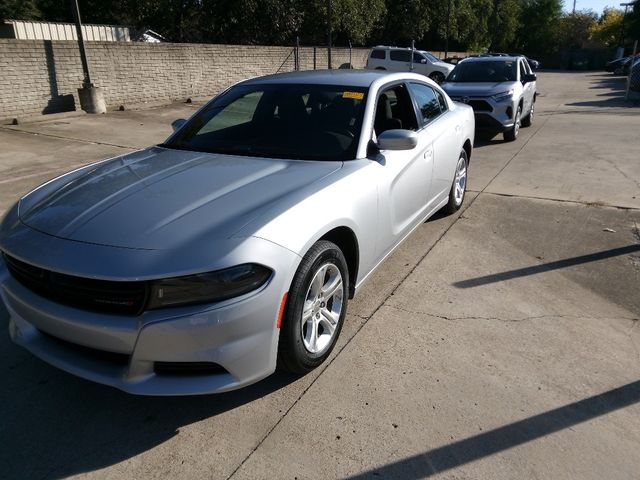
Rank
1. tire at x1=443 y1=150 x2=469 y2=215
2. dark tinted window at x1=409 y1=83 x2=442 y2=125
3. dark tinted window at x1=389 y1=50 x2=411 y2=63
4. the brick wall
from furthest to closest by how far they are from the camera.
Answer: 1. dark tinted window at x1=389 y1=50 x2=411 y2=63
2. the brick wall
3. tire at x1=443 y1=150 x2=469 y2=215
4. dark tinted window at x1=409 y1=83 x2=442 y2=125

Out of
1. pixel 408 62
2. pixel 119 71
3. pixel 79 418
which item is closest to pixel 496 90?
pixel 79 418

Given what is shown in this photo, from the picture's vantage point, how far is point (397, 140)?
3.38 m

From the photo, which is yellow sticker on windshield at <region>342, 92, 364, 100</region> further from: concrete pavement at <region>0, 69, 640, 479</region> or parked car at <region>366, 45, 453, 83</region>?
parked car at <region>366, 45, 453, 83</region>

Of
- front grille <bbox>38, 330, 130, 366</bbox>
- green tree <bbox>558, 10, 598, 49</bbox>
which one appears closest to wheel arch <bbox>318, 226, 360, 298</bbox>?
front grille <bbox>38, 330, 130, 366</bbox>

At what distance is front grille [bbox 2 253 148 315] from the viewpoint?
2230 mm

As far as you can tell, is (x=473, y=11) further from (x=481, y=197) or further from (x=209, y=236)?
(x=209, y=236)

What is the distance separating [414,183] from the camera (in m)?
4.03

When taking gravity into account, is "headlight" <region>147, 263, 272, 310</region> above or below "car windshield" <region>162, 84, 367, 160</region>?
below

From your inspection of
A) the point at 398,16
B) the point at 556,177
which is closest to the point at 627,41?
the point at 398,16

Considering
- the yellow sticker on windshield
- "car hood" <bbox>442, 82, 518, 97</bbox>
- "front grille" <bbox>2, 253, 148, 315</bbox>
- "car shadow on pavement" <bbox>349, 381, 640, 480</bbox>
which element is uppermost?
the yellow sticker on windshield

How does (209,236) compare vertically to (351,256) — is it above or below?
above

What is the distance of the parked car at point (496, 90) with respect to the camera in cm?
997

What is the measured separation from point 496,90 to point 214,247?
9300 millimetres

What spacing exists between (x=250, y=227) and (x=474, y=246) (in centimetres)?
303
